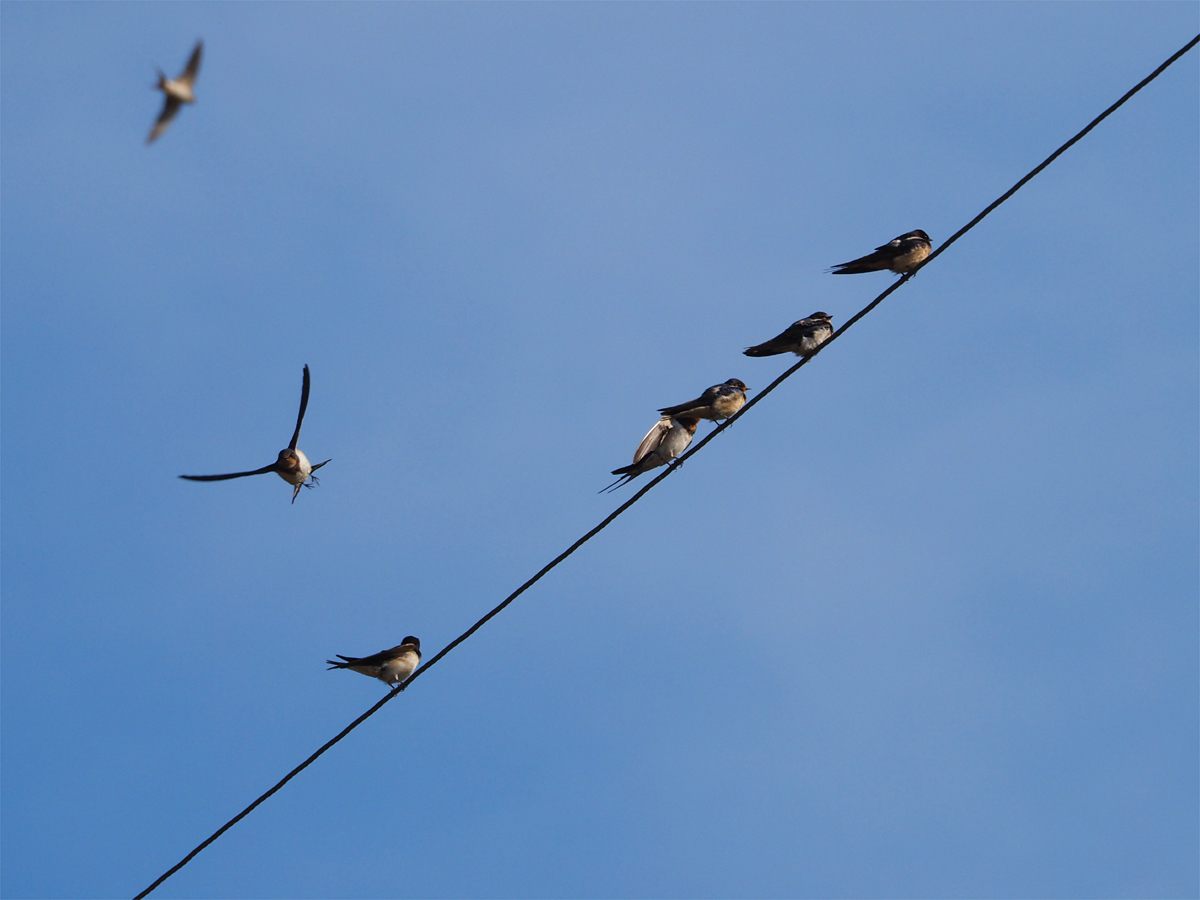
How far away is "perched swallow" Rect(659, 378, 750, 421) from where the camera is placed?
11.4 m

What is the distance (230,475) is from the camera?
11453 mm

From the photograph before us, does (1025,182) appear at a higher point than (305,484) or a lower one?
lower

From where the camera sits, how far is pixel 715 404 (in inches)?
456

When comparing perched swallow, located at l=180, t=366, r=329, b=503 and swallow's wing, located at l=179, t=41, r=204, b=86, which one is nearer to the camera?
swallow's wing, located at l=179, t=41, r=204, b=86

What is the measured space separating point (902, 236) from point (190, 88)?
6.69 meters

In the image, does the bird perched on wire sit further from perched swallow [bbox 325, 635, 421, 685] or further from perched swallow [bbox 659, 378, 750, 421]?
perched swallow [bbox 325, 635, 421, 685]

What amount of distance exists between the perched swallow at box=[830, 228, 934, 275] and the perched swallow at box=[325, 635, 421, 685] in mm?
5851

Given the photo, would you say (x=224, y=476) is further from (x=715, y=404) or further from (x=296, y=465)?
(x=715, y=404)

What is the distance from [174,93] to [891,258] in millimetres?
A: 6630

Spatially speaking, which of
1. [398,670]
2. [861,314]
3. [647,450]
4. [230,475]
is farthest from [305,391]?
[861,314]

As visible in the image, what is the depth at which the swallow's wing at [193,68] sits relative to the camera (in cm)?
850

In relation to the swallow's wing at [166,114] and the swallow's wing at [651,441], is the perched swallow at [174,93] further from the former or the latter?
the swallow's wing at [651,441]

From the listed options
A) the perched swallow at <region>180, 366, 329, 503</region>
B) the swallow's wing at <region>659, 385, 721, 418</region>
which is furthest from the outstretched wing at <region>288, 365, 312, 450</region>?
the swallow's wing at <region>659, 385, 721, 418</region>

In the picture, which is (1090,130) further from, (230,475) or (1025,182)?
(230,475)
